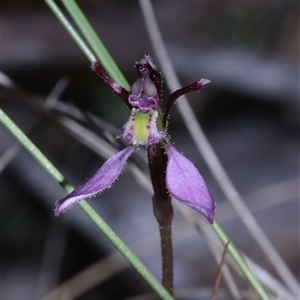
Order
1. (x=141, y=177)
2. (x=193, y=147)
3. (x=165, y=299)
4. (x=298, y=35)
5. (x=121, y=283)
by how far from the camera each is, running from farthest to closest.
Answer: (x=298, y=35), (x=193, y=147), (x=121, y=283), (x=141, y=177), (x=165, y=299)

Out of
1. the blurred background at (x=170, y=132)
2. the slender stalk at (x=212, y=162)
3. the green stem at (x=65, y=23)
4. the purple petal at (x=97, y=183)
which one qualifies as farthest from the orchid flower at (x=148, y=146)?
the blurred background at (x=170, y=132)

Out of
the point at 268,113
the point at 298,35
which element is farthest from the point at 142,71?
the point at 298,35

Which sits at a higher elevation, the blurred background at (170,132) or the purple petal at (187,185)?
the blurred background at (170,132)

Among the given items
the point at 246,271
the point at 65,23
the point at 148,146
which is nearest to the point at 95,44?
the point at 65,23

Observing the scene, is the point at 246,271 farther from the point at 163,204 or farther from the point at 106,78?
the point at 106,78

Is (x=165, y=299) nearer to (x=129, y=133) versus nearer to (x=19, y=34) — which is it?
(x=129, y=133)

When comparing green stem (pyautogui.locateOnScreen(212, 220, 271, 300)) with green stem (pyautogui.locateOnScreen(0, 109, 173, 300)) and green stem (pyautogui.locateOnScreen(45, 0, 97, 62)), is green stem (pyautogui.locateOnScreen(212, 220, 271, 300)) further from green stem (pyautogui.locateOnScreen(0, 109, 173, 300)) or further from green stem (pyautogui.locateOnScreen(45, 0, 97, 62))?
green stem (pyautogui.locateOnScreen(45, 0, 97, 62))

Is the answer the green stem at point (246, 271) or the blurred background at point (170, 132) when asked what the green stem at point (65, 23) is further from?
the blurred background at point (170, 132)
